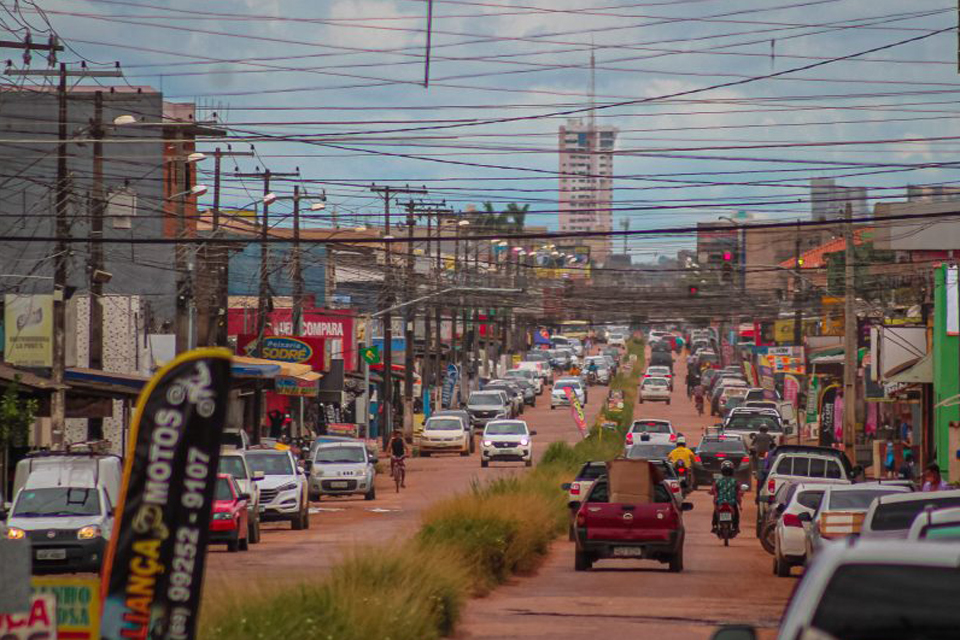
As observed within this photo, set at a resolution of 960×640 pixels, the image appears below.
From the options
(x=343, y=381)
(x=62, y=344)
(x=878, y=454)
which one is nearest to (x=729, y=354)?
(x=343, y=381)

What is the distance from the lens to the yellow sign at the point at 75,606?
37.4 ft

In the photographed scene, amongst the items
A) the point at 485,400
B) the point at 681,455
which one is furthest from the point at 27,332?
the point at 485,400

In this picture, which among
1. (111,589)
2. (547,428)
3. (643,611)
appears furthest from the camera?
(547,428)

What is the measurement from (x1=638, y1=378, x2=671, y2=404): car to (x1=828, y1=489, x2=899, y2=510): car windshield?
7944 centimetres

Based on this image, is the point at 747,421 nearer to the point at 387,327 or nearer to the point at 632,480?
the point at 387,327

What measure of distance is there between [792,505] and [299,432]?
45.4 meters

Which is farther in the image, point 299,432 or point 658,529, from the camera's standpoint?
point 299,432

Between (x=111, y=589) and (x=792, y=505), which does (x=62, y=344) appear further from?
(x=111, y=589)

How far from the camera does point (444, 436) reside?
219 ft

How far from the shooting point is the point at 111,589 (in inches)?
414

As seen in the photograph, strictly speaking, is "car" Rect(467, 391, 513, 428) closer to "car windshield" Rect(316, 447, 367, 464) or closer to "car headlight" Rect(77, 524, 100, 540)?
"car windshield" Rect(316, 447, 367, 464)

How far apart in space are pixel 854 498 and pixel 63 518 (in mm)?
11870

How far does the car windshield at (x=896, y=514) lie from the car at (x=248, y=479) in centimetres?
1611

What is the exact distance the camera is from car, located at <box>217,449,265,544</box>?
3284cm
